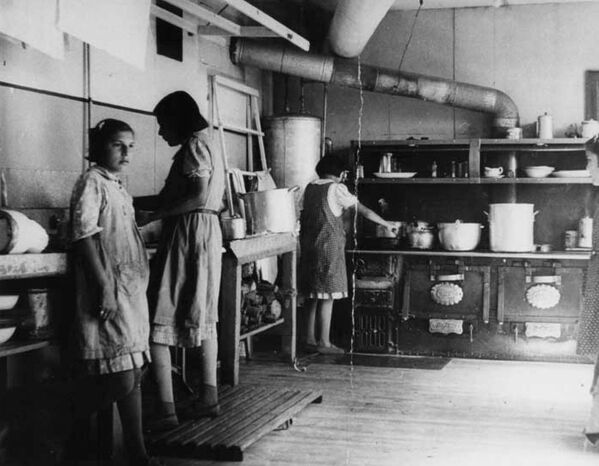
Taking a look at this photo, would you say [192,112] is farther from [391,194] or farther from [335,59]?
[391,194]

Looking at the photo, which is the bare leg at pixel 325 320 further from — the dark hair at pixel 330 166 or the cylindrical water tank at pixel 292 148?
the cylindrical water tank at pixel 292 148

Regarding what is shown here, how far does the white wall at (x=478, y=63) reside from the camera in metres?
7.23

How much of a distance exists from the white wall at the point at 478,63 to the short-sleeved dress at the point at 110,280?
4.48m

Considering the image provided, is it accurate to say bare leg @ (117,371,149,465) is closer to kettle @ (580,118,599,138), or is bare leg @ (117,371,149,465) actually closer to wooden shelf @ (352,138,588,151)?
wooden shelf @ (352,138,588,151)

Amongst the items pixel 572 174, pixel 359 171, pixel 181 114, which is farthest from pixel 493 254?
pixel 181 114

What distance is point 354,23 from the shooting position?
6.31 meters

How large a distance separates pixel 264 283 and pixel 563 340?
2484 mm

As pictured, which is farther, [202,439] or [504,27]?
[504,27]

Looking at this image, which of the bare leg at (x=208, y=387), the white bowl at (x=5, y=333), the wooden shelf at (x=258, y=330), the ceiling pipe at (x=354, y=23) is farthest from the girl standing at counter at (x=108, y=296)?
the ceiling pipe at (x=354, y=23)

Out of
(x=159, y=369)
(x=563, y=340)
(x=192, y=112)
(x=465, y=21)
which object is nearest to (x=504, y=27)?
(x=465, y=21)

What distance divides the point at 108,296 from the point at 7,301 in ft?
1.58

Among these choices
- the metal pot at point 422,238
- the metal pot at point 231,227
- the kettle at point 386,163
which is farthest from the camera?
the kettle at point 386,163

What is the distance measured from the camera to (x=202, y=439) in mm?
3887

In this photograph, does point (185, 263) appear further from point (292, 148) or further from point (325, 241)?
point (292, 148)
